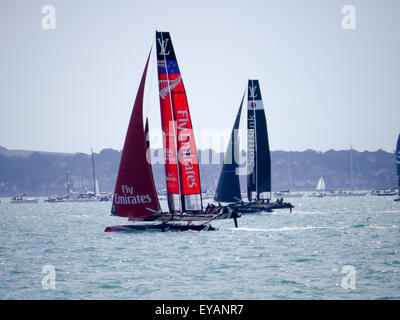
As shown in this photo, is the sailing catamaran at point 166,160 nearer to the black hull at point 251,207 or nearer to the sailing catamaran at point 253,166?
the black hull at point 251,207

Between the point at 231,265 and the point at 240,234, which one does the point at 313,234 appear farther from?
the point at 231,265

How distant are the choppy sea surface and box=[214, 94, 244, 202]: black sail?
21.5 m

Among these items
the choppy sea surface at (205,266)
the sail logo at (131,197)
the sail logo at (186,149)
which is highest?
the sail logo at (186,149)

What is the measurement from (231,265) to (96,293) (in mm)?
7050

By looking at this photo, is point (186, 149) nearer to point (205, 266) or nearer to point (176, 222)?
point (176, 222)

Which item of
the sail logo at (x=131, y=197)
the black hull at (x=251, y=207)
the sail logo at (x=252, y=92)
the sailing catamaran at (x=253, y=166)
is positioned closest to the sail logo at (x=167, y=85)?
the sail logo at (x=131, y=197)

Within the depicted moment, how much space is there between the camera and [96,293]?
19656mm

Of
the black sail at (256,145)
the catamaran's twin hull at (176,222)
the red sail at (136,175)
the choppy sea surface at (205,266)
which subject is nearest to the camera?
the choppy sea surface at (205,266)

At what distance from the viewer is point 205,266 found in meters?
25.0

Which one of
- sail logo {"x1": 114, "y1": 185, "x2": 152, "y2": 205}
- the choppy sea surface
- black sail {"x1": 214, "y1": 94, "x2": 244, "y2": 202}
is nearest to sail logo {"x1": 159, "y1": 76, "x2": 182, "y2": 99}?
sail logo {"x1": 114, "y1": 185, "x2": 152, "y2": 205}

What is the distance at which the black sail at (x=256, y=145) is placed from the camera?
5859cm

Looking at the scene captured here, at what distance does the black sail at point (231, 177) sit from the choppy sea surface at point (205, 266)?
21461mm

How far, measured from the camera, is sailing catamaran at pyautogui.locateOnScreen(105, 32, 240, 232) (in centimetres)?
3406

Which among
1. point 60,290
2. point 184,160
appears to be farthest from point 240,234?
point 60,290
